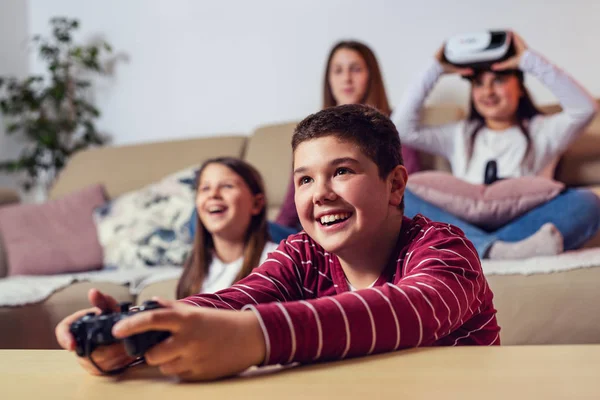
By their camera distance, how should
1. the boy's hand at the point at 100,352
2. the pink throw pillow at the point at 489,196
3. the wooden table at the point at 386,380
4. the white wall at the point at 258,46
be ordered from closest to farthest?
the wooden table at the point at 386,380
the boy's hand at the point at 100,352
the pink throw pillow at the point at 489,196
the white wall at the point at 258,46

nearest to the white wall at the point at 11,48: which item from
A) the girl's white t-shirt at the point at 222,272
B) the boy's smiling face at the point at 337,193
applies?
the girl's white t-shirt at the point at 222,272

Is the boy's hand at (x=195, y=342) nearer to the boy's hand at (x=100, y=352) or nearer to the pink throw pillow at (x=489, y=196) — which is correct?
the boy's hand at (x=100, y=352)

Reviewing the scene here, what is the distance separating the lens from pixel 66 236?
250 cm

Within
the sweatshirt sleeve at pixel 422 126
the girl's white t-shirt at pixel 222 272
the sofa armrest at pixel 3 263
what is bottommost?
the sofa armrest at pixel 3 263

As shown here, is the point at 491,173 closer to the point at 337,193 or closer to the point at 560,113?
the point at 560,113

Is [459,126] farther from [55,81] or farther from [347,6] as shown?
[55,81]

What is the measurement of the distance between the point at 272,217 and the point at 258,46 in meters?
1.13

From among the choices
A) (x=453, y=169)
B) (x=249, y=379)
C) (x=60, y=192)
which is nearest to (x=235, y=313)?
(x=249, y=379)

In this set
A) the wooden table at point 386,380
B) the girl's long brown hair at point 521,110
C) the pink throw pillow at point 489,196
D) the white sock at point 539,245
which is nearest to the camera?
the wooden table at point 386,380

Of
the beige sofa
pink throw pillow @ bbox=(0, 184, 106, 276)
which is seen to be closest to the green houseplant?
the beige sofa

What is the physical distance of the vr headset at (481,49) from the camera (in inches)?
82.7

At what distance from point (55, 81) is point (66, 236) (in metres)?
1.33

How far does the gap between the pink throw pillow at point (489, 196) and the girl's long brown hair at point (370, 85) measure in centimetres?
57

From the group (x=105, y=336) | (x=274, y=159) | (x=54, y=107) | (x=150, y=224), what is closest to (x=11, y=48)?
(x=54, y=107)
